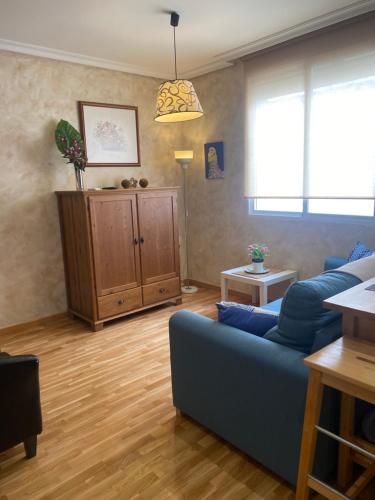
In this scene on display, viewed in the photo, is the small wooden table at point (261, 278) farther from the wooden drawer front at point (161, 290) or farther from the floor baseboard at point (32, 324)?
the floor baseboard at point (32, 324)

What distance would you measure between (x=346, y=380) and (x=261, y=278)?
218 cm

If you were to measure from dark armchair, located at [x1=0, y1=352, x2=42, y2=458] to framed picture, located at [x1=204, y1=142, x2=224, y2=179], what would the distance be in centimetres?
305

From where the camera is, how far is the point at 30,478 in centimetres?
179

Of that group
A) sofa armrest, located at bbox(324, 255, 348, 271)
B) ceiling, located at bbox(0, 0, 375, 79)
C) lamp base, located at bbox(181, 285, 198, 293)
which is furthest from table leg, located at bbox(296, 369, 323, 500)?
lamp base, located at bbox(181, 285, 198, 293)

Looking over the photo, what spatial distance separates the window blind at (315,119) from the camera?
2.96 meters

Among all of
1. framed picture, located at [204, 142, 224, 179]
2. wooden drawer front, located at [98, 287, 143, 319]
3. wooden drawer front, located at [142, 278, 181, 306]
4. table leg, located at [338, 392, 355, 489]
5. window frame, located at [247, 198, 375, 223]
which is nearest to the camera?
table leg, located at [338, 392, 355, 489]

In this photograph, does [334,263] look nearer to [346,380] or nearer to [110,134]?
[346,380]

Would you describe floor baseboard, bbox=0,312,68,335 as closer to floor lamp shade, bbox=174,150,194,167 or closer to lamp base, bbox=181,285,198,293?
lamp base, bbox=181,285,198,293

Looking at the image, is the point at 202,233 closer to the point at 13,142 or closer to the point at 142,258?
the point at 142,258

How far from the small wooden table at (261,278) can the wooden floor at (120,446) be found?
941mm

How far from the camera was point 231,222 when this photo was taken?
4258mm

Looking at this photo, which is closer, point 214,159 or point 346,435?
point 346,435

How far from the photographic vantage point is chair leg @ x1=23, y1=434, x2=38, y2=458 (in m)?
1.91

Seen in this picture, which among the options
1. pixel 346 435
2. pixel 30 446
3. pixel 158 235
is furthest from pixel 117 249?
pixel 346 435
